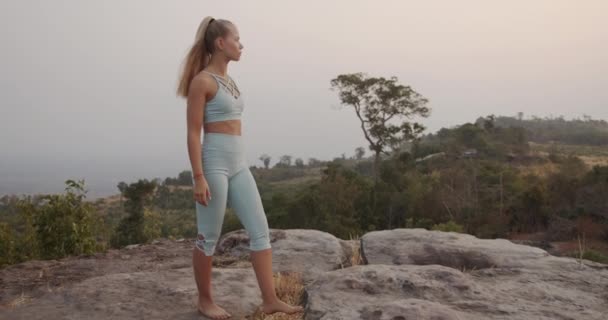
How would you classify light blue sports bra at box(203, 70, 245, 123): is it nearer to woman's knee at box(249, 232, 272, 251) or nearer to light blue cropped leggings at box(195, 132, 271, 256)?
light blue cropped leggings at box(195, 132, 271, 256)

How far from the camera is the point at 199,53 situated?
9.63 ft

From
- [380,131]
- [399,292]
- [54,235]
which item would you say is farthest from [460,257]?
[380,131]

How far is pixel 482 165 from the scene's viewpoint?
21.0 meters

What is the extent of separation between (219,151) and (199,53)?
606 millimetres

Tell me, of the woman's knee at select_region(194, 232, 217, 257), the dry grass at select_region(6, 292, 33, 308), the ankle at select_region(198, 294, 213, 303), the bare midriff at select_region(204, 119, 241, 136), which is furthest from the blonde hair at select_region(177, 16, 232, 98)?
the dry grass at select_region(6, 292, 33, 308)

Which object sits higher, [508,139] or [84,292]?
[508,139]

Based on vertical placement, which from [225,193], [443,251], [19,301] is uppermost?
[225,193]

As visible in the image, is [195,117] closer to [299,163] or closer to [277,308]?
[277,308]

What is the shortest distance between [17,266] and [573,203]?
532 inches

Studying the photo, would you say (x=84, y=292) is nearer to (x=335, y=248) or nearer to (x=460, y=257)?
(x=335, y=248)

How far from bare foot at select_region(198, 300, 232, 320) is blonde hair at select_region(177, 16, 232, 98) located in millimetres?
1249

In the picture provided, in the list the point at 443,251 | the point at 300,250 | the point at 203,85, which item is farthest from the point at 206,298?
the point at 443,251

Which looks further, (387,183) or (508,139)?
(508,139)

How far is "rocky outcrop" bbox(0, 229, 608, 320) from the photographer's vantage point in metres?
2.69
